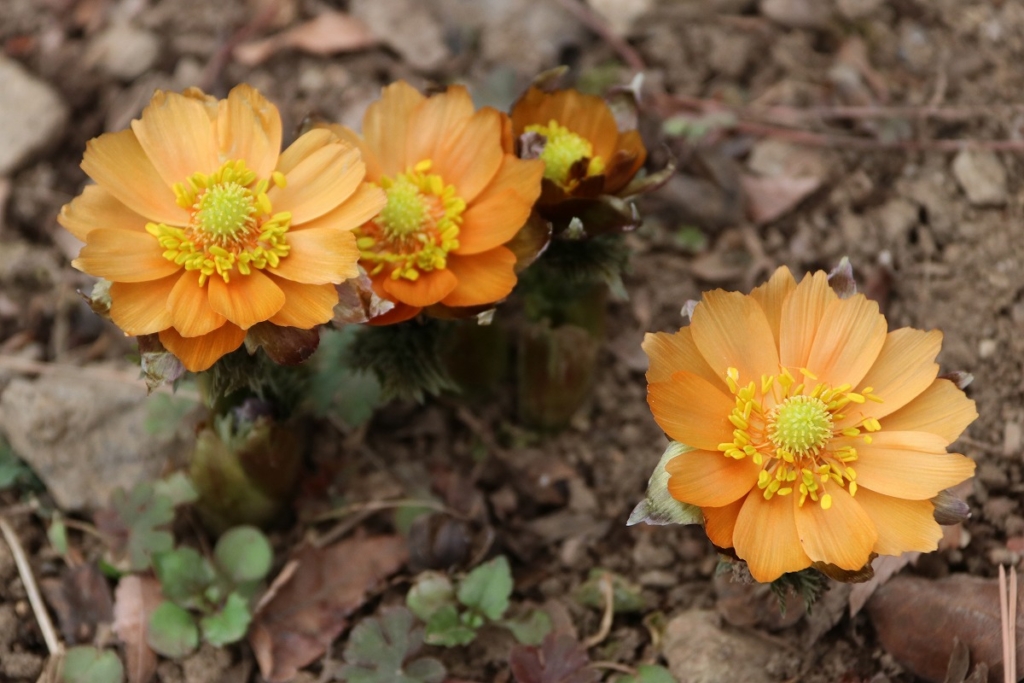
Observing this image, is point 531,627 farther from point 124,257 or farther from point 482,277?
point 124,257

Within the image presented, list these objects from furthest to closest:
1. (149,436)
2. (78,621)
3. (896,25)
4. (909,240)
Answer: (896,25), (909,240), (149,436), (78,621)

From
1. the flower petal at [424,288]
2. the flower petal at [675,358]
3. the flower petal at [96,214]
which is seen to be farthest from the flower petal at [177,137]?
the flower petal at [675,358]

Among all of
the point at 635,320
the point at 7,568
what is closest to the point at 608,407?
the point at 635,320

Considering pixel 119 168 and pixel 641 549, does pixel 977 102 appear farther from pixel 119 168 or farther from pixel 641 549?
pixel 119 168

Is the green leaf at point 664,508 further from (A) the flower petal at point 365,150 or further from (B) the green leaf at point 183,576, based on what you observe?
(B) the green leaf at point 183,576

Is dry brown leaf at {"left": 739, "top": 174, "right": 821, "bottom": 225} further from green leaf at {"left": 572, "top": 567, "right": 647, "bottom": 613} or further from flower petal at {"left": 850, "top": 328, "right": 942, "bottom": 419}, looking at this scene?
green leaf at {"left": 572, "top": 567, "right": 647, "bottom": 613}

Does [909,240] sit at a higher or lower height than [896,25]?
lower
